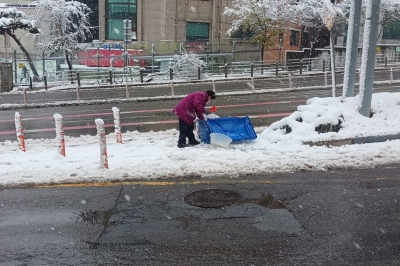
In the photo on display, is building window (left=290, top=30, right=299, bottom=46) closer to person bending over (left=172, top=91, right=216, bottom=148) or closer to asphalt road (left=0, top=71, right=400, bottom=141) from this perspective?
asphalt road (left=0, top=71, right=400, bottom=141)

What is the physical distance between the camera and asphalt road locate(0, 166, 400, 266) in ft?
16.1

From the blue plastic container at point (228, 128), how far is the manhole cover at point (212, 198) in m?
3.18

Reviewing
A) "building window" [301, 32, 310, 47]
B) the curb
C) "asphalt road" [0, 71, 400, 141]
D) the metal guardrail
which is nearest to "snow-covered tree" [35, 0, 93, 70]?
the metal guardrail

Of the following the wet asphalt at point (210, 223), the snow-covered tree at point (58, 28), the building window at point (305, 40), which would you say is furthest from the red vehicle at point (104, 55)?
the wet asphalt at point (210, 223)

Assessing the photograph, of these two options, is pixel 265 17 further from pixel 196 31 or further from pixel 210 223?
pixel 210 223

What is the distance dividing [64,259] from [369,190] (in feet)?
16.1

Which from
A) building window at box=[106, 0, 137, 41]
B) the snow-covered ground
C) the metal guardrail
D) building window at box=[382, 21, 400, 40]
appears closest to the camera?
the snow-covered ground

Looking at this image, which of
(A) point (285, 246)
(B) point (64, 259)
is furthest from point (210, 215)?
(B) point (64, 259)

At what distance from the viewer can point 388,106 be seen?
11.5 m

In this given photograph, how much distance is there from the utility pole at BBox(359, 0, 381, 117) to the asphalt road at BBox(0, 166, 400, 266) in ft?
11.6

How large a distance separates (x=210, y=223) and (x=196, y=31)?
39.4 metres

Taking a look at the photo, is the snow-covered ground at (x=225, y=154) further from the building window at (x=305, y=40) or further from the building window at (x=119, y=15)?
the building window at (x=305, y=40)

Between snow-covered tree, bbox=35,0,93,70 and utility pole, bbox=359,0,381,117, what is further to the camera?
snow-covered tree, bbox=35,0,93,70

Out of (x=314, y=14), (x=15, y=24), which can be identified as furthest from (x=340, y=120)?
(x=15, y=24)
